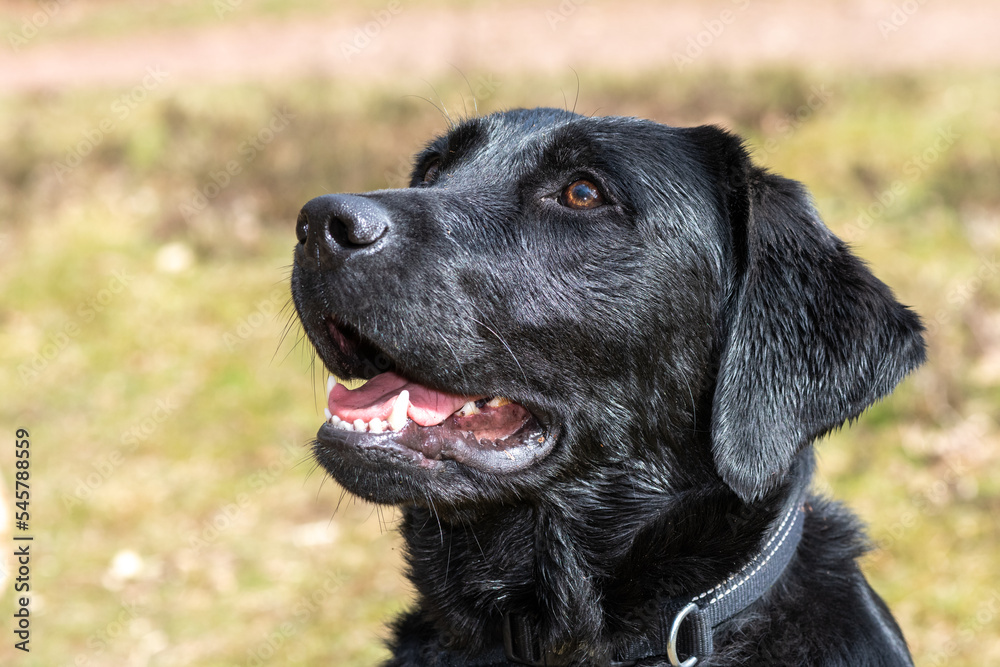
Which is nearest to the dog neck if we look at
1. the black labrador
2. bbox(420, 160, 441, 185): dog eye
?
the black labrador

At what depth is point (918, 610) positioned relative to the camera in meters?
4.33

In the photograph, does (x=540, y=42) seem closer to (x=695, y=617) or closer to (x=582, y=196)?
(x=582, y=196)

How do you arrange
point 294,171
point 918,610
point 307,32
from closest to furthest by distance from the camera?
point 918,610 → point 294,171 → point 307,32

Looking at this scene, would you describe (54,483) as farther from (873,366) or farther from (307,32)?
(307,32)

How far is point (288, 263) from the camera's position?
Answer: 22.0ft

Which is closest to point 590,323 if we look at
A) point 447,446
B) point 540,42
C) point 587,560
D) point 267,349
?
point 447,446

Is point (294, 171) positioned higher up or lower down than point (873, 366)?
higher up

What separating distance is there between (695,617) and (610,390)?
0.63m

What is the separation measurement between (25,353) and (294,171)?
8.76 ft

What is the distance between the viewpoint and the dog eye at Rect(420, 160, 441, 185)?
130 inches

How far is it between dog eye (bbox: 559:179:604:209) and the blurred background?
2.80ft

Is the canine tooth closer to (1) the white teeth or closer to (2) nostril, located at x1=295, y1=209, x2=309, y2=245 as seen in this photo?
(1) the white teeth

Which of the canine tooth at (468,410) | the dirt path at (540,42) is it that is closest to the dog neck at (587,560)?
the canine tooth at (468,410)

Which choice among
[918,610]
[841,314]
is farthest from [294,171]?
[841,314]
